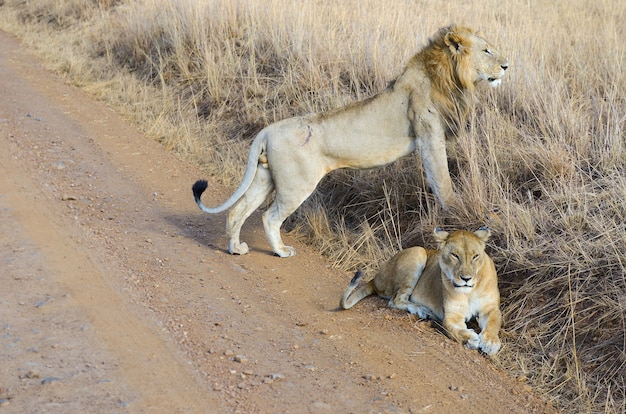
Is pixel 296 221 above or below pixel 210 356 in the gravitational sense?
below

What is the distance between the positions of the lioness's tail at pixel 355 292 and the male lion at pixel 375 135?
985 millimetres

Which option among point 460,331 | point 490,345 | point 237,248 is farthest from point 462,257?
point 237,248

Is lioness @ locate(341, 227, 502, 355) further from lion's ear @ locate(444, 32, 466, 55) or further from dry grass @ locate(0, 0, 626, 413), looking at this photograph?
lion's ear @ locate(444, 32, 466, 55)

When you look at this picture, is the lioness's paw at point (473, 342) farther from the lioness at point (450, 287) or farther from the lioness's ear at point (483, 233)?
the lioness's ear at point (483, 233)

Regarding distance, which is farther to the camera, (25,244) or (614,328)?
(25,244)

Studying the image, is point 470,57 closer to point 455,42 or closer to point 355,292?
point 455,42

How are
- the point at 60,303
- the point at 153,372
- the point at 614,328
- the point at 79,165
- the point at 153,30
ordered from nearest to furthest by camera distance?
1. the point at 153,372
2. the point at 614,328
3. the point at 60,303
4. the point at 79,165
5. the point at 153,30

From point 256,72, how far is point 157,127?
1263mm

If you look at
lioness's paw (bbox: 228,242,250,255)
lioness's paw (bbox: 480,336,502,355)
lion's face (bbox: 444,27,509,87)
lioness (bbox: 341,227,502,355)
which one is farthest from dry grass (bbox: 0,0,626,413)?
lioness's paw (bbox: 228,242,250,255)

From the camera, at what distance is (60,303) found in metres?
5.03

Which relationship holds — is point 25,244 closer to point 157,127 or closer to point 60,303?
point 60,303

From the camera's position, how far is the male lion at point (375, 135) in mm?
6270

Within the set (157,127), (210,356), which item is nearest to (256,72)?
(157,127)

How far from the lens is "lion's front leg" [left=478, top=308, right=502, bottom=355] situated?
484cm
